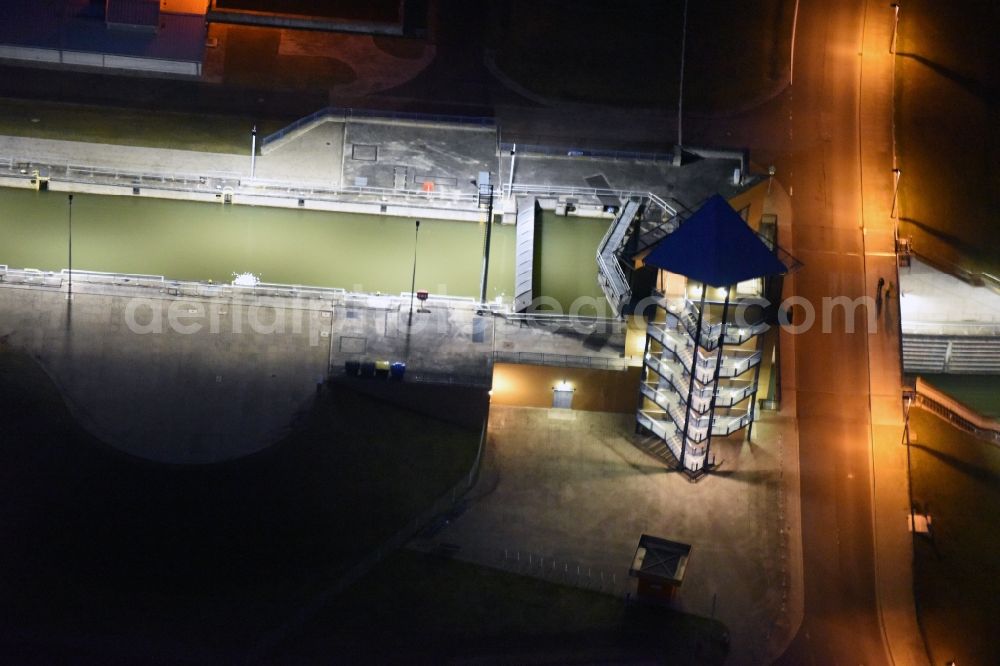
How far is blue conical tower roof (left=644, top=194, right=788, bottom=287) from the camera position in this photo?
90.1 meters

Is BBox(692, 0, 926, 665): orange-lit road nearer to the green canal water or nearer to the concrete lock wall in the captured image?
the concrete lock wall

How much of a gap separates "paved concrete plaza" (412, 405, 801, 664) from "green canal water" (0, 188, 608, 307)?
369 inches

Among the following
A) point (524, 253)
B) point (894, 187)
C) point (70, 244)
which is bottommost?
point (70, 244)

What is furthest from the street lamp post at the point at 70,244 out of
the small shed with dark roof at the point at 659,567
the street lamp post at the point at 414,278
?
the small shed with dark roof at the point at 659,567

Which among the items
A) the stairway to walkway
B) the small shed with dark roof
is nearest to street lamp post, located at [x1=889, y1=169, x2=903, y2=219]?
the stairway to walkway

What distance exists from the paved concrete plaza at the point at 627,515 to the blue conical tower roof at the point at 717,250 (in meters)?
10.3

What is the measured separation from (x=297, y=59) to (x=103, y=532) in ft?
118

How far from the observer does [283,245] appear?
4122 inches

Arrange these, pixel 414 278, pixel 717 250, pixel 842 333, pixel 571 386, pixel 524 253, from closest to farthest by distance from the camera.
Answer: pixel 717 250 → pixel 571 386 → pixel 414 278 → pixel 842 333 → pixel 524 253

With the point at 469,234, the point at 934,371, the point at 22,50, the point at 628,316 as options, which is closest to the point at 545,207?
the point at 469,234

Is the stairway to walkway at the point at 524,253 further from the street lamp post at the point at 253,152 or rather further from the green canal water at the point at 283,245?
the street lamp post at the point at 253,152

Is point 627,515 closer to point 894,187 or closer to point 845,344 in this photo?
point 845,344

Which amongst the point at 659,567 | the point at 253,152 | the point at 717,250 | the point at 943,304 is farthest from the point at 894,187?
the point at 253,152

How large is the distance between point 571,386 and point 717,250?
37.6 ft
